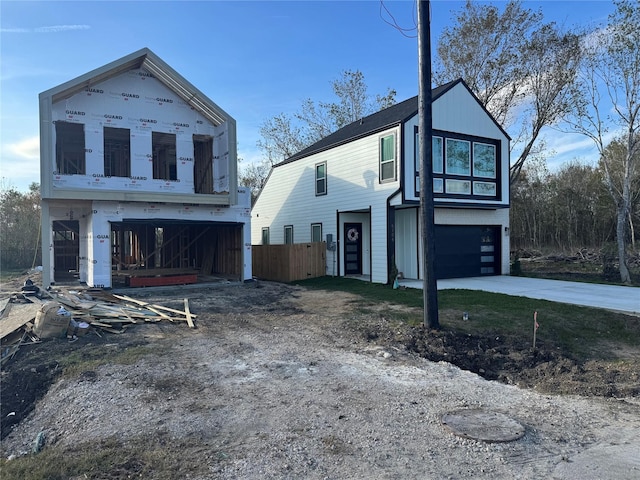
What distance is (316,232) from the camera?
19.5 m

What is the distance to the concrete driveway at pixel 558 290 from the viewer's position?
10828 millimetres

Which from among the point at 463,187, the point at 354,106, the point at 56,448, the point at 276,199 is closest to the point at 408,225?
the point at 463,187

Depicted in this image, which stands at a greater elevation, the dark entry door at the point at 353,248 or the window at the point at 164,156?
the window at the point at 164,156

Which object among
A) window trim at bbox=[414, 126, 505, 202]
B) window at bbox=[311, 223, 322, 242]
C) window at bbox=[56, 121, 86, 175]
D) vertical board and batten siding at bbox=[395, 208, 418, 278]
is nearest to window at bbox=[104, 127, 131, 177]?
window at bbox=[56, 121, 86, 175]

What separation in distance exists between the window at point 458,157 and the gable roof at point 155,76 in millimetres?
8003

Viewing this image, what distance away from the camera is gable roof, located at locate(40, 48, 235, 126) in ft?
45.1

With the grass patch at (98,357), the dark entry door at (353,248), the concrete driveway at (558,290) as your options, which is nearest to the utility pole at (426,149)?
the grass patch at (98,357)

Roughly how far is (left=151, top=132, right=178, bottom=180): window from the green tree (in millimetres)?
9569

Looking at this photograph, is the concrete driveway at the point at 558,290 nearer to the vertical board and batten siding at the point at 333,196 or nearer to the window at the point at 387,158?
the vertical board and batten siding at the point at 333,196

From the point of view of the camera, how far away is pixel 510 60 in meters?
21.9

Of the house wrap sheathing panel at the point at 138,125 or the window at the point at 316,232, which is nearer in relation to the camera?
the house wrap sheathing panel at the point at 138,125

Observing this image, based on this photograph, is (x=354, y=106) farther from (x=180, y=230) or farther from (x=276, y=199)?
(x=180, y=230)

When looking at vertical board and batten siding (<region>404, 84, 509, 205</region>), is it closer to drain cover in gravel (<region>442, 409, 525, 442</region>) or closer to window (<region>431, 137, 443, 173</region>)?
window (<region>431, 137, 443, 173</region>)

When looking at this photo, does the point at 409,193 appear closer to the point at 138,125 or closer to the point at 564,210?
the point at 138,125
